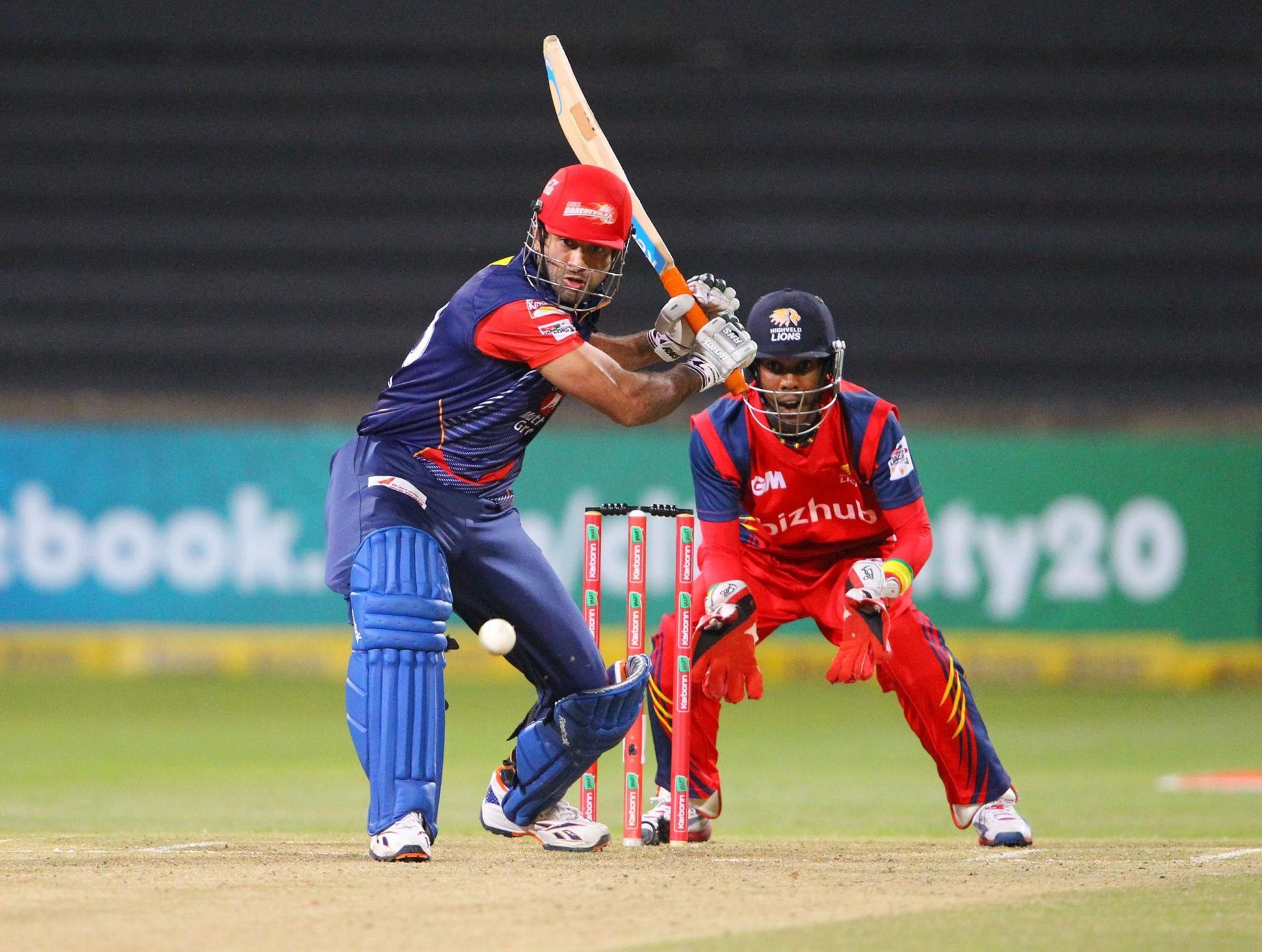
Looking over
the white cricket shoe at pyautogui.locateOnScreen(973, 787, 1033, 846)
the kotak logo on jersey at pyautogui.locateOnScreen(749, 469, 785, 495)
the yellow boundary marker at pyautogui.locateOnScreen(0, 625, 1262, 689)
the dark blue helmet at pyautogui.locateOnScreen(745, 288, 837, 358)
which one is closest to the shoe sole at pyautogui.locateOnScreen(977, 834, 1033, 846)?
the white cricket shoe at pyautogui.locateOnScreen(973, 787, 1033, 846)

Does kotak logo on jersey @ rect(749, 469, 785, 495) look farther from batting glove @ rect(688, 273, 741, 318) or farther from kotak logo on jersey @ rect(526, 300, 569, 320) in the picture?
kotak logo on jersey @ rect(526, 300, 569, 320)

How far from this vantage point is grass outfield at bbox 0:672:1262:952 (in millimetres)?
4152

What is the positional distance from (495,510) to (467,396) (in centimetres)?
36

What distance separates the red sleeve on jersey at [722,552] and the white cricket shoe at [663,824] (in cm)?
68

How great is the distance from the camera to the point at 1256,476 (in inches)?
478

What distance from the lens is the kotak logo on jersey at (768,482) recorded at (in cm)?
589

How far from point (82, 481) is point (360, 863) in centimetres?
792

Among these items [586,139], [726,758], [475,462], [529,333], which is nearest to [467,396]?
[475,462]

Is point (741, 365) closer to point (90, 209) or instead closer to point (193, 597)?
point (193, 597)

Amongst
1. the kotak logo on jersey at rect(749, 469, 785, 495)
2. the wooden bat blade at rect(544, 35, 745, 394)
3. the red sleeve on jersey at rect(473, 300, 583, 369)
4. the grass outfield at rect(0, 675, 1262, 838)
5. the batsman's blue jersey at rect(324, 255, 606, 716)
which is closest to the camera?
the red sleeve on jersey at rect(473, 300, 583, 369)

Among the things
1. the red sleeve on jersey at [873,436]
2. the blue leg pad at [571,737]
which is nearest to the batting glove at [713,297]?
the red sleeve on jersey at [873,436]

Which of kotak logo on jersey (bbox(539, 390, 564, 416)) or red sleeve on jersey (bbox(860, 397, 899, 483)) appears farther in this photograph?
red sleeve on jersey (bbox(860, 397, 899, 483))

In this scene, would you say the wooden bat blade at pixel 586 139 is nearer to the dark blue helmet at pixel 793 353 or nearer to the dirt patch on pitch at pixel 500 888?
the dark blue helmet at pixel 793 353

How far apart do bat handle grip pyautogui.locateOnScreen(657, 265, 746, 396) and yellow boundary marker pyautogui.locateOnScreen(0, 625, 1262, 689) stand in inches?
255
